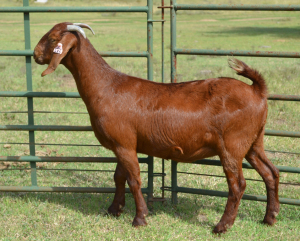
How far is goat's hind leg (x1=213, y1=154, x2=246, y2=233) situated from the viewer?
404 centimetres

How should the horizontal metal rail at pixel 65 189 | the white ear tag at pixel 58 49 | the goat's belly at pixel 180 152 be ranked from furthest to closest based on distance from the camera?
the horizontal metal rail at pixel 65 189 < the goat's belly at pixel 180 152 < the white ear tag at pixel 58 49

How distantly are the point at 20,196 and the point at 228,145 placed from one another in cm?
279

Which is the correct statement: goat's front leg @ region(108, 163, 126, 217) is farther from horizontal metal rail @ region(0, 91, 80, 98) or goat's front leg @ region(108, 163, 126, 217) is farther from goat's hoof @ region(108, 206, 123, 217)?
horizontal metal rail @ region(0, 91, 80, 98)

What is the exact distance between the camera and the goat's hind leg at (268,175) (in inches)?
169

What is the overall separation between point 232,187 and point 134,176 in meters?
1.03

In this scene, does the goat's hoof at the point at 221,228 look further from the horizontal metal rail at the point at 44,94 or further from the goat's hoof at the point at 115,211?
the horizontal metal rail at the point at 44,94

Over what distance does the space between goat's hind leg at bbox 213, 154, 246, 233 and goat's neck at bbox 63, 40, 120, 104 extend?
1.49 metres

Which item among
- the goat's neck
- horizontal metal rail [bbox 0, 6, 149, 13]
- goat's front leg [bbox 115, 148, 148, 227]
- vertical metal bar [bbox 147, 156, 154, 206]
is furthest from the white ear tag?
vertical metal bar [bbox 147, 156, 154, 206]

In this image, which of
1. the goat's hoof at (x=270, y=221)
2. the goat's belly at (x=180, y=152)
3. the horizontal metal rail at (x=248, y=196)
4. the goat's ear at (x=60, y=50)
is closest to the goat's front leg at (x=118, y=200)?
the goat's belly at (x=180, y=152)

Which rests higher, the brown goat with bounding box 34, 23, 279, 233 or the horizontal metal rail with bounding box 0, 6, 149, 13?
the horizontal metal rail with bounding box 0, 6, 149, 13

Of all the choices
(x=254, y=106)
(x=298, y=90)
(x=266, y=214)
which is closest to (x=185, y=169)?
(x=266, y=214)

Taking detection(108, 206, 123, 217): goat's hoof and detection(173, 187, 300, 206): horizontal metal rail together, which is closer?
detection(173, 187, 300, 206): horizontal metal rail

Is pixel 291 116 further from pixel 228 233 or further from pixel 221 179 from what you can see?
pixel 228 233

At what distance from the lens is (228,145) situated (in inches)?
157
